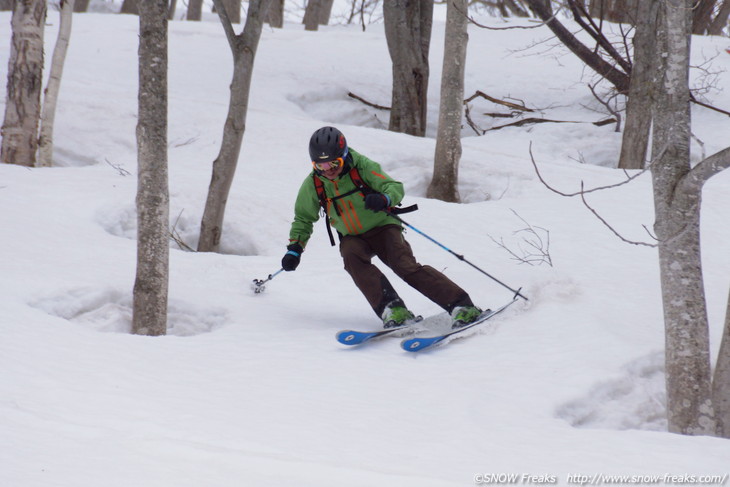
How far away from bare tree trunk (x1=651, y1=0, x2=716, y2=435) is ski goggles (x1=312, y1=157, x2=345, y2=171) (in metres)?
2.36

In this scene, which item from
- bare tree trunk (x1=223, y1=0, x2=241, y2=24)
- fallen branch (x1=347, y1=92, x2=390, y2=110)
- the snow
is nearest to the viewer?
the snow

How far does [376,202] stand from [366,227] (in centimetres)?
41

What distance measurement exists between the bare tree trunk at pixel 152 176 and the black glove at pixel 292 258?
938mm

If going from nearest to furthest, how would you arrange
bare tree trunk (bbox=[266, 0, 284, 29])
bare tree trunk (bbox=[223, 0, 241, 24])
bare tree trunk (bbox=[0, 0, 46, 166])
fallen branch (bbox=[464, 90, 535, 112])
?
bare tree trunk (bbox=[0, 0, 46, 166]) → fallen branch (bbox=[464, 90, 535, 112]) → bare tree trunk (bbox=[223, 0, 241, 24]) → bare tree trunk (bbox=[266, 0, 284, 29])

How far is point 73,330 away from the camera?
4941 mm

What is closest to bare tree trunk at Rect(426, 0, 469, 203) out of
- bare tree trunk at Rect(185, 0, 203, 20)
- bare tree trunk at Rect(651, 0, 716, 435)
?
bare tree trunk at Rect(651, 0, 716, 435)

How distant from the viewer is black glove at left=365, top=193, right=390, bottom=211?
5.46 metres

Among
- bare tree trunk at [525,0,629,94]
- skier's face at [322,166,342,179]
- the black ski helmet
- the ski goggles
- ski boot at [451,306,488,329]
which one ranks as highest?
bare tree trunk at [525,0,629,94]

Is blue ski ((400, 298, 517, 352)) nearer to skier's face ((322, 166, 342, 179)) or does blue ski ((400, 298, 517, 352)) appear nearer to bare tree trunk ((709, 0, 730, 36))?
skier's face ((322, 166, 342, 179))

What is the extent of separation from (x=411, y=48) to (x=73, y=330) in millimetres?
7841

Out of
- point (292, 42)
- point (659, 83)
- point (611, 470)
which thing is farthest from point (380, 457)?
point (292, 42)

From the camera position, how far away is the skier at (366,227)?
551cm

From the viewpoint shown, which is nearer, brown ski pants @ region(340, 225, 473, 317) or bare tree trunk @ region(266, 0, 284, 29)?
brown ski pants @ region(340, 225, 473, 317)

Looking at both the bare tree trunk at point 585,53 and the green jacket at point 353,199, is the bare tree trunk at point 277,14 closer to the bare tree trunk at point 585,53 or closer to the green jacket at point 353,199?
the bare tree trunk at point 585,53
